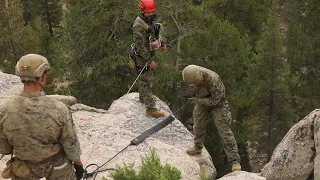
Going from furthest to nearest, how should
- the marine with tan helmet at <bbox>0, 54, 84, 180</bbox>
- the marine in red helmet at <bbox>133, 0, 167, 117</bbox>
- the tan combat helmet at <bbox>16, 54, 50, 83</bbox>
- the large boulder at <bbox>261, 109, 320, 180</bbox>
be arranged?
the marine in red helmet at <bbox>133, 0, 167, 117</bbox>, the large boulder at <bbox>261, 109, 320, 180</bbox>, the marine with tan helmet at <bbox>0, 54, 84, 180</bbox>, the tan combat helmet at <bbox>16, 54, 50, 83</bbox>

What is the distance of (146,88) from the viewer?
1085 cm

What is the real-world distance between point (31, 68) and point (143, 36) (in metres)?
4.95

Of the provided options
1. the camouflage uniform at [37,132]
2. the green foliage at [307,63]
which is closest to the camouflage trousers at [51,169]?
the camouflage uniform at [37,132]

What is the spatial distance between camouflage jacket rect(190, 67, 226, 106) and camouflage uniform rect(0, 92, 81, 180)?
154 inches

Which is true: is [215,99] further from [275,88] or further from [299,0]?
[299,0]

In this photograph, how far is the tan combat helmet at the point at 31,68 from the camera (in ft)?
17.2

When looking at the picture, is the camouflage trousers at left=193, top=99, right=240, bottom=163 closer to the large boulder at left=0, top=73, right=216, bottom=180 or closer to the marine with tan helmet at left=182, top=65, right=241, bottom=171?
the marine with tan helmet at left=182, top=65, right=241, bottom=171

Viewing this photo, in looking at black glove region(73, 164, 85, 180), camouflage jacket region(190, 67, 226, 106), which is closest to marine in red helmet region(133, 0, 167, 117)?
camouflage jacket region(190, 67, 226, 106)

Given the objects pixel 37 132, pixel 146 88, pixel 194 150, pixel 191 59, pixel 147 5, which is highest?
pixel 147 5

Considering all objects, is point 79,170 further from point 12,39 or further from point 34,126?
point 12,39

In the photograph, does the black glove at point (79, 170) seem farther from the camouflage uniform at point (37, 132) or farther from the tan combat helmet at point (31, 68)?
the tan combat helmet at point (31, 68)

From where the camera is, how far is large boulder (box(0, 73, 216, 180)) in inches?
358

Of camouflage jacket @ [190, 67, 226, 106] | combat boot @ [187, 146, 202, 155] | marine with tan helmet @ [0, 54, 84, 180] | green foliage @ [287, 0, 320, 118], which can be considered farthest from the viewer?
green foliage @ [287, 0, 320, 118]

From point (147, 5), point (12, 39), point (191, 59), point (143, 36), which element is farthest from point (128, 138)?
point (12, 39)
